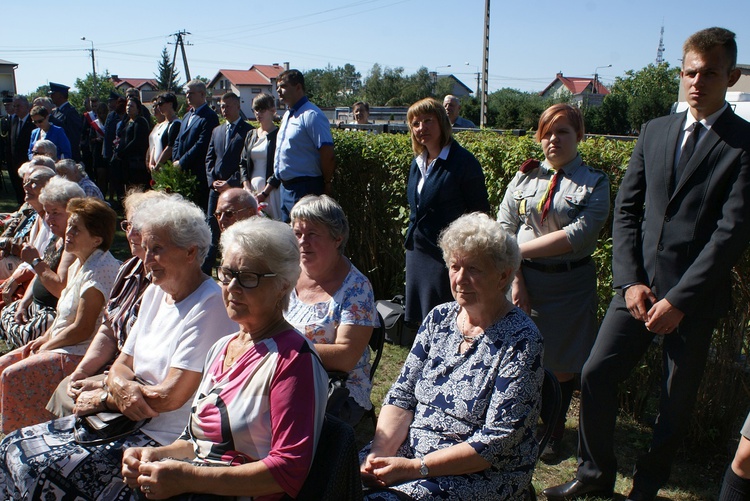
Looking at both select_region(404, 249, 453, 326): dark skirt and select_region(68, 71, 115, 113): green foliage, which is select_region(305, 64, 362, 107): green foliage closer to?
select_region(68, 71, 115, 113): green foliage

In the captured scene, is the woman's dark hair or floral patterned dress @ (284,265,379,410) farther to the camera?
the woman's dark hair

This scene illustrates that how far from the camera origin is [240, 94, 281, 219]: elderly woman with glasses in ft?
22.0

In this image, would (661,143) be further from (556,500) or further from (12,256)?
(12,256)

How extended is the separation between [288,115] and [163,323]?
3.69m

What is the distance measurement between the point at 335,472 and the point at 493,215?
3.10 metres

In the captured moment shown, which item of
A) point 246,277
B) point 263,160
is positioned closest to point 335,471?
point 246,277

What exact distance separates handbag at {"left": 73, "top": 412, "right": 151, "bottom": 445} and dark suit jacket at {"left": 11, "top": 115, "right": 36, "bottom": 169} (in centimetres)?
1151

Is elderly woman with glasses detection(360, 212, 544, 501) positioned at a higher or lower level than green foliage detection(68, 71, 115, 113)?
lower

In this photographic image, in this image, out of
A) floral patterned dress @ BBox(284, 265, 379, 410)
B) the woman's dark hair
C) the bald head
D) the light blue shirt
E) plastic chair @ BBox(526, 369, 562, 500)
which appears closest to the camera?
plastic chair @ BBox(526, 369, 562, 500)

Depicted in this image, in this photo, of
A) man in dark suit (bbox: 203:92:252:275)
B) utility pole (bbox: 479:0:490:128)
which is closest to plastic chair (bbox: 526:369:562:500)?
man in dark suit (bbox: 203:92:252:275)

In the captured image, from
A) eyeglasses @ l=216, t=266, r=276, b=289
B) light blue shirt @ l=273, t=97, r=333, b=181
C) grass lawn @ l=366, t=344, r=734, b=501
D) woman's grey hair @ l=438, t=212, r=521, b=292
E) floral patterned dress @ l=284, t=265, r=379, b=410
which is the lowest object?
grass lawn @ l=366, t=344, r=734, b=501

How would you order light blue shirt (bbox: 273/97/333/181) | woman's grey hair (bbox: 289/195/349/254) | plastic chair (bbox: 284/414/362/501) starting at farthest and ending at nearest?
light blue shirt (bbox: 273/97/333/181) < woman's grey hair (bbox: 289/195/349/254) < plastic chair (bbox: 284/414/362/501)

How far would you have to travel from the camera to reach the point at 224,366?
2512 millimetres

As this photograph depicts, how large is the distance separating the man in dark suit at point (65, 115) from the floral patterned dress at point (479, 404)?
12.0m
